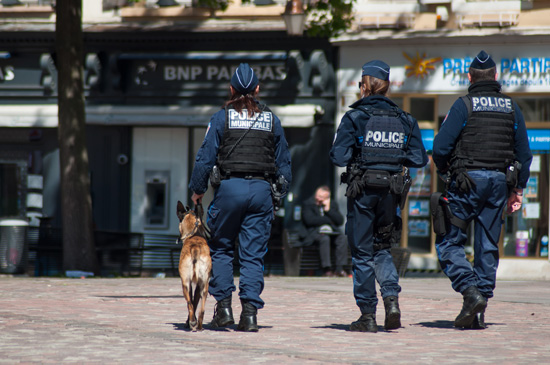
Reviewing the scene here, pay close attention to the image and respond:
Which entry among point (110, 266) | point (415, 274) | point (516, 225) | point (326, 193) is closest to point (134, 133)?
point (110, 266)

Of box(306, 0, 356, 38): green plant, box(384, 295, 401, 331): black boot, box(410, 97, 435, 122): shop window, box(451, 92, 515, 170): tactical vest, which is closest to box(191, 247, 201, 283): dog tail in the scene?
box(384, 295, 401, 331): black boot

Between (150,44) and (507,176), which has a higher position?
(150,44)

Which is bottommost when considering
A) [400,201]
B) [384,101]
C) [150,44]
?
[400,201]

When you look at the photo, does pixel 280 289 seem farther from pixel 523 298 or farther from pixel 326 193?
pixel 326 193

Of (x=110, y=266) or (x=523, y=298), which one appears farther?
(x=110, y=266)

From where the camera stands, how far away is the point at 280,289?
39.1ft

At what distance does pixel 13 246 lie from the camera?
17.3 metres

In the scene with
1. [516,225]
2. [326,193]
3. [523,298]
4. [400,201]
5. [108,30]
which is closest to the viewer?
[400,201]

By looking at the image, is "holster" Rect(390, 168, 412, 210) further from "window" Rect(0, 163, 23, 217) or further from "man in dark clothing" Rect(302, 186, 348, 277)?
"window" Rect(0, 163, 23, 217)

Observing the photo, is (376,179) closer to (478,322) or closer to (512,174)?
(512,174)

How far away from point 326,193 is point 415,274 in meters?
2.30

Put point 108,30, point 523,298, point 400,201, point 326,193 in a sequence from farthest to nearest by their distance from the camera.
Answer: point 108,30 < point 326,193 < point 523,298 < point 400,201

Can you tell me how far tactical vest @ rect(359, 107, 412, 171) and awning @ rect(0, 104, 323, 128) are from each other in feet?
36.0

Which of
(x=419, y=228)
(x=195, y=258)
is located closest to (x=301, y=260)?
(x=419, y=228)
